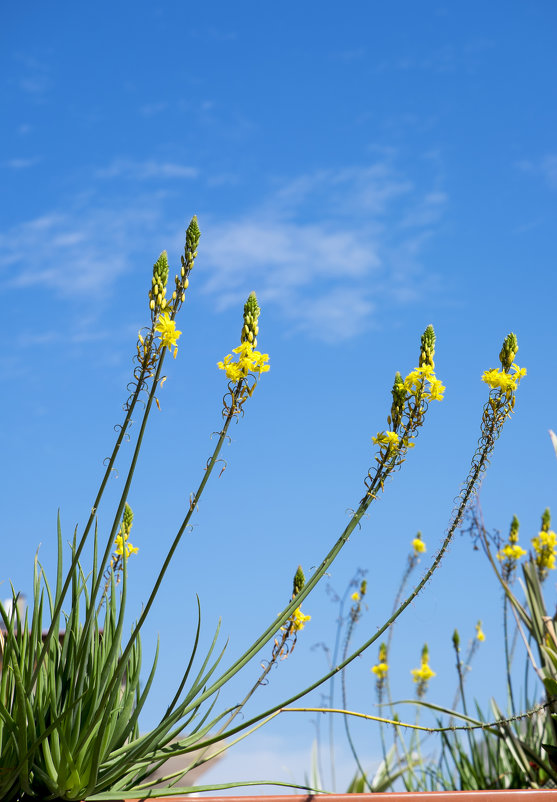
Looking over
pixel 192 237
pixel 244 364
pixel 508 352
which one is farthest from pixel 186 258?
pixel 508 352

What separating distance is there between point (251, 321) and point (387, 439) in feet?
1.79

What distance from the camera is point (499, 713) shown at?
4.53m

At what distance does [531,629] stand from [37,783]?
2.67m

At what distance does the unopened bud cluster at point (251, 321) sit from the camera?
80.8 inches

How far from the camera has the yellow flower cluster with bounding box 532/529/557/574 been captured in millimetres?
4453

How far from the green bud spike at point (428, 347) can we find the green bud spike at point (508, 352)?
0.29m

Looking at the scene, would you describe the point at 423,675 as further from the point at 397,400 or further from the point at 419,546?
the point at 397,400

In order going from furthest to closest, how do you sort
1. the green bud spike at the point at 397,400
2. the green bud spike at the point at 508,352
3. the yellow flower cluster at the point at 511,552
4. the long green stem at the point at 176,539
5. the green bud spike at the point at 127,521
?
the yellow flower cluster at the point at 511,552, the green bud spike at the point at 127,521, the green bud spike at the point at 508,352, the green bud spike at the point at 397,400, the long green stem at the point at 176,539

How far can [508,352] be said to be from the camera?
2424 mm

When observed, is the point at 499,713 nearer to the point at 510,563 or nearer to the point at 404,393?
the point at 510,563

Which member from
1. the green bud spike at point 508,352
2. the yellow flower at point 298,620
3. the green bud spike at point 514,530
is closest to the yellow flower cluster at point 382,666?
the green bud spike at point 514,530

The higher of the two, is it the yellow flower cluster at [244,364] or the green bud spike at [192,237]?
the green bud spike at [192,237]

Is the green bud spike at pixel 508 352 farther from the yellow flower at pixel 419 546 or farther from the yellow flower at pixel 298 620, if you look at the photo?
the yellow flower at pixel 419 546

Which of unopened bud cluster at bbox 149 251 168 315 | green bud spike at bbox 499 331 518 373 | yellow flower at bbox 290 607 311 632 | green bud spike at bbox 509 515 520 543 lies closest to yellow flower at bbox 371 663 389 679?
green bud spike at bbox 509 515 520 543
